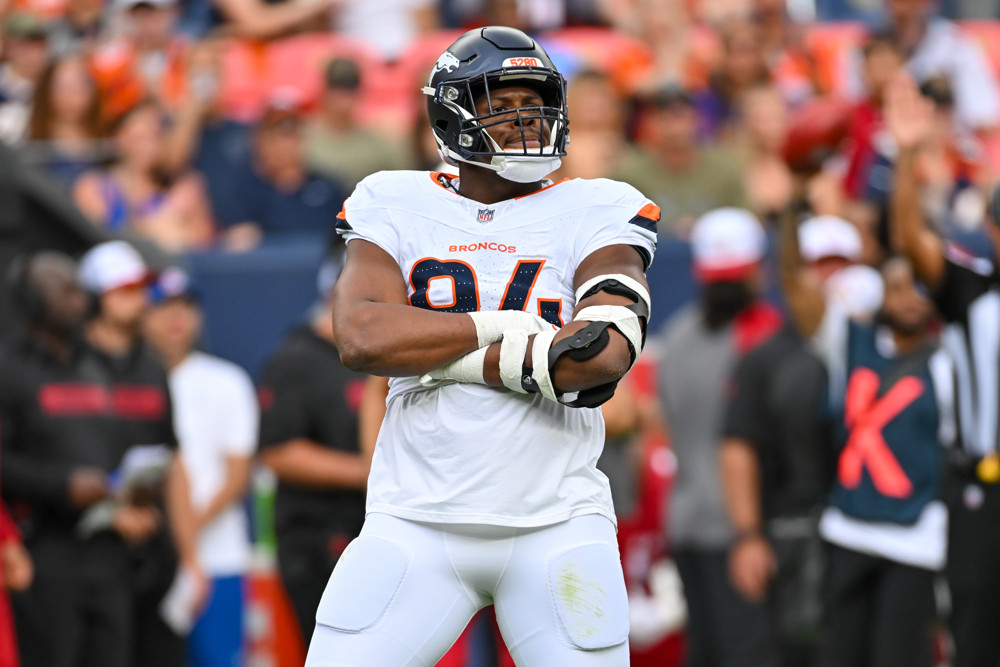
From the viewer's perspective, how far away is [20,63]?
351 inches

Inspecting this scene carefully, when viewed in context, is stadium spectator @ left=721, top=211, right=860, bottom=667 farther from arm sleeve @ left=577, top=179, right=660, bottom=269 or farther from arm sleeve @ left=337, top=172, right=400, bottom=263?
arm sleeve @ left=337, top=172, right=400, bottom=263

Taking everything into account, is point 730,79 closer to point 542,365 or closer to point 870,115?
point 870,115

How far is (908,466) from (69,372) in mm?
3424

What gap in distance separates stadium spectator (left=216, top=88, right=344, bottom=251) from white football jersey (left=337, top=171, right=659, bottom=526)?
4731 millimetres

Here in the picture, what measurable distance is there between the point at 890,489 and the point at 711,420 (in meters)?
1.14

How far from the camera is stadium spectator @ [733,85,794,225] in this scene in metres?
8.39

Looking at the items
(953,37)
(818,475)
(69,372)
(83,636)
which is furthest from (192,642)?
(953,37)

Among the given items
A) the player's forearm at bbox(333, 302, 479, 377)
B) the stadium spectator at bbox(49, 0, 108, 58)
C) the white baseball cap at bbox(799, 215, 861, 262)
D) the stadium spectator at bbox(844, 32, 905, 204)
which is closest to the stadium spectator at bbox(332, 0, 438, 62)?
the stadium spectator at bbox(49, 0, 108, 58)

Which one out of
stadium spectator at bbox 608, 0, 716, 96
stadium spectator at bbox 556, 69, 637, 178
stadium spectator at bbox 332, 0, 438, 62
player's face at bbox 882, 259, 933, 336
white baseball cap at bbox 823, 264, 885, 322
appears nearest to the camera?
player's face at bbox 882, 259, 933, 336

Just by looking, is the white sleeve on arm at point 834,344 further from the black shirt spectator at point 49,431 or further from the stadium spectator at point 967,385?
the black shirt spectator at point 49,431

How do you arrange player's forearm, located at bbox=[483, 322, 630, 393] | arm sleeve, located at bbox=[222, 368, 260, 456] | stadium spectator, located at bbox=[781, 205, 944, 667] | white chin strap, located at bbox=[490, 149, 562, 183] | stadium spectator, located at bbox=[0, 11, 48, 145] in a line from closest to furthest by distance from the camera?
1. player's forearm, located at bbox=[483, 322, 630, 393]
2. white chin strap, located at bbox=[490, 149, 562, 183]
3. stadium spectator, located at bbox=[781, 205, 944, 667]
4. arm sleeve, located at bbox=[222, 368, 260, 456]
5. stadium spectator, located at bbox=[0, 11, 48, 145]

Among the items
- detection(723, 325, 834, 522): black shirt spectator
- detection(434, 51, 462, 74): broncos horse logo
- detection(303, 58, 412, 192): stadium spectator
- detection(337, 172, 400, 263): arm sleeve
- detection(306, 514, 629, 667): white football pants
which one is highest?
detection(434, 51, 462, 74): broncos horse logo

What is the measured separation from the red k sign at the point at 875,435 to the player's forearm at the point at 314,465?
1.95 meters

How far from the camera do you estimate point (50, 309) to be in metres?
6.45
